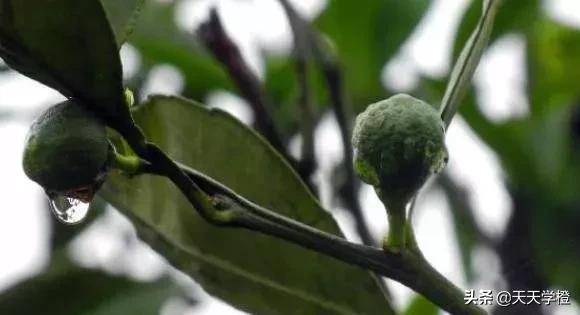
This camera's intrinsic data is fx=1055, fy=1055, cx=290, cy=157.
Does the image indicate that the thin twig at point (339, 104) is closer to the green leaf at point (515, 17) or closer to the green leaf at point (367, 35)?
the green leaf at point (367, 35)

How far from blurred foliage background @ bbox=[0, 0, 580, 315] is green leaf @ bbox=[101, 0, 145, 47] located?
1.43 feet

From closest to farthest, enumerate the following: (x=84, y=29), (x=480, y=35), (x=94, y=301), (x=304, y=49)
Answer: (x=84, y=29) → (x=480, y=35) → (x=304, y=49) → (x=94, y=301)

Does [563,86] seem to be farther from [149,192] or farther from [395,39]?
[149,192]

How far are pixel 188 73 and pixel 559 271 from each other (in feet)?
1.83

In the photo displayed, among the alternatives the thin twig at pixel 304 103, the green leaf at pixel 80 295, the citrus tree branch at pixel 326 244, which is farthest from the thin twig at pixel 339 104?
the citrus tree branch at pixel 326 244

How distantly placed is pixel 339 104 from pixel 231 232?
229 mm

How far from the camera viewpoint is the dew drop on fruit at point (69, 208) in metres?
0.60

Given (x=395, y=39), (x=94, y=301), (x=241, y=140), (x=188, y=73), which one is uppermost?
(x=395, y=39)

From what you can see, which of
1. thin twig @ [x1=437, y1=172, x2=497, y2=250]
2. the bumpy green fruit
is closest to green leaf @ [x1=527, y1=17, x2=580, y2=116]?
thin twig @ [x1=437, y1=172, x2=497, y2=250]

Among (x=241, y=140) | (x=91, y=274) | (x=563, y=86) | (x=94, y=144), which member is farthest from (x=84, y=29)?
(x=563, y=86)

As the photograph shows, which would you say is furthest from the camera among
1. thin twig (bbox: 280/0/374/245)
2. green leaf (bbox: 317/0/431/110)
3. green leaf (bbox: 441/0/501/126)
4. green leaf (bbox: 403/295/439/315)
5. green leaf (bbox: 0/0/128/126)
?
green leaf (bbox: 317/0/431/110)

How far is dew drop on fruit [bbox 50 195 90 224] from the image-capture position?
0.60 meters

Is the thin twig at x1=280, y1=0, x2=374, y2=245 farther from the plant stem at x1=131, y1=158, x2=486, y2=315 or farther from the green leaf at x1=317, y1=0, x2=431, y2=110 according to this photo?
the plant stem at x1=131, y1=158, x2=486, y2=315

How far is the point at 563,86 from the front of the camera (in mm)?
1466
